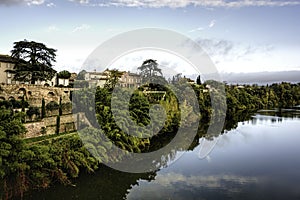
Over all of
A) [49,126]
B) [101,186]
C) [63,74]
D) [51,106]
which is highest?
[63,74]

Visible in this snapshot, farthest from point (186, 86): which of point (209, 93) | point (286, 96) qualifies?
point (286, 96)

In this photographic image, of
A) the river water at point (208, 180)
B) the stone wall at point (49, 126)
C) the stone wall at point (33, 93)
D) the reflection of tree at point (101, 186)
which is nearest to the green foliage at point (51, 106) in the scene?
the stone wall at point (49, 126)

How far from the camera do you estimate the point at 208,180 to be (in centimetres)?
1516

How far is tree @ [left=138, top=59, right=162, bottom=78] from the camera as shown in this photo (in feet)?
142

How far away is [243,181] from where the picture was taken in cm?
1495

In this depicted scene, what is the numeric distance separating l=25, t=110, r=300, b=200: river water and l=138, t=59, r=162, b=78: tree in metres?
22.3

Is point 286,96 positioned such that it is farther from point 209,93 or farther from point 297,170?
point 297,170

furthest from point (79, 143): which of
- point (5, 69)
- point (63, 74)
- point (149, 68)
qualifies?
point (149, 68)

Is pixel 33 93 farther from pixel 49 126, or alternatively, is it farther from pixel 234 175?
pixel 234 175

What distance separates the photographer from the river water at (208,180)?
13094 mm

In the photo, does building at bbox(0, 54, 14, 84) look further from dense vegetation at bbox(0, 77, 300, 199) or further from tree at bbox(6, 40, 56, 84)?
dense vegetation at bbox(0, 77, 300, 199)

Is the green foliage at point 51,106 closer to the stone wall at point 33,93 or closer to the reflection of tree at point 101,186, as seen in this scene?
the stone wall at point 33,93

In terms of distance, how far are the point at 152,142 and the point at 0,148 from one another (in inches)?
534

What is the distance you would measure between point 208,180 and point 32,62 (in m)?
21.2
